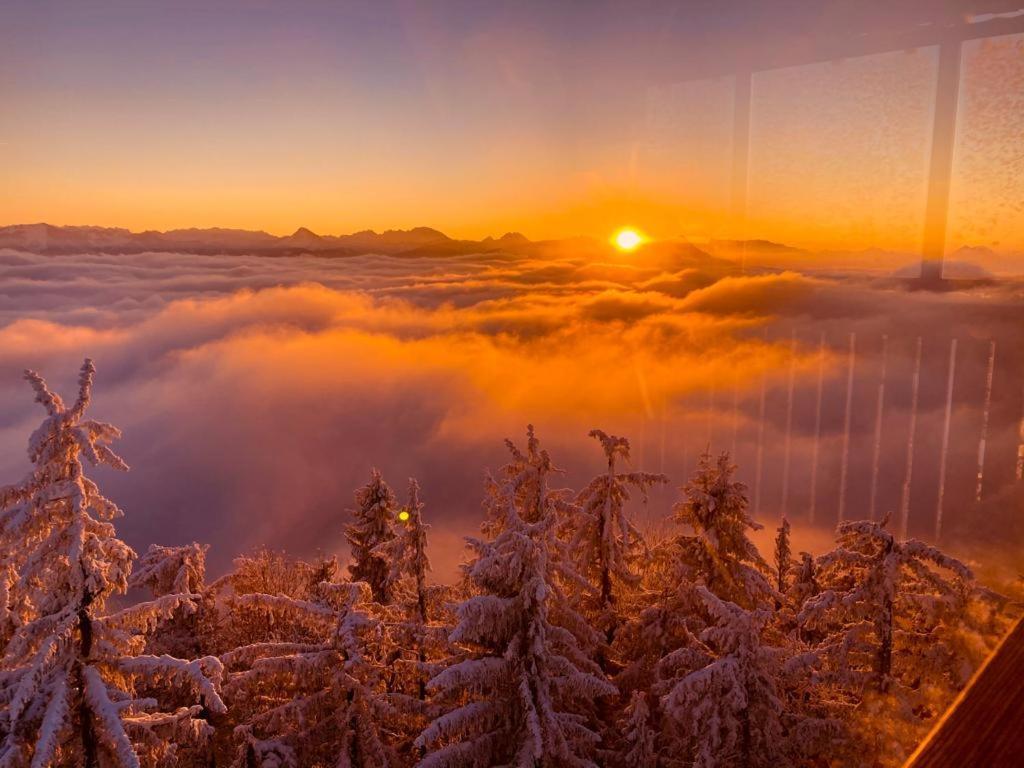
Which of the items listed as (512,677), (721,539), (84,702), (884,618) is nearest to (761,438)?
(721,539)

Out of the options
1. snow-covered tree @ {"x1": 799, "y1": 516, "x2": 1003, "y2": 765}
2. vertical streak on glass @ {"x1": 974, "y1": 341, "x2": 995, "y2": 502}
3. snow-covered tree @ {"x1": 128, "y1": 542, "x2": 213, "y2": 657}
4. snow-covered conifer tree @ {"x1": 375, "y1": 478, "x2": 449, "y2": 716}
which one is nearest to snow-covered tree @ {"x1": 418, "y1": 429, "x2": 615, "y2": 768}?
snow-covered tree @ {"x1": 799, "y1": 516, "x2": 1003, "y2": 765}

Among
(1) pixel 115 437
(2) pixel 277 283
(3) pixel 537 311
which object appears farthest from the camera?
(2) pixel 277 283

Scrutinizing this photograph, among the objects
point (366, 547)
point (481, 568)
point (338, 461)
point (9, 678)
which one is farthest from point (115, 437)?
point (338, 461)

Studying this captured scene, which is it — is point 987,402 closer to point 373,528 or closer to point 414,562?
point 373,528

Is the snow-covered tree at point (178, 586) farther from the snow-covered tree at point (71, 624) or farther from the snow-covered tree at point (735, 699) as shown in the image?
the snow-covered tree at point (735, 699)

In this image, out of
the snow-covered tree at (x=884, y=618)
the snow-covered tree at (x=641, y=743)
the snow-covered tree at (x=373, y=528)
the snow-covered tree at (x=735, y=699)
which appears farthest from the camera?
the snow-covered tree at (x=373, y=528)

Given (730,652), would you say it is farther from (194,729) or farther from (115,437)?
(115,437)

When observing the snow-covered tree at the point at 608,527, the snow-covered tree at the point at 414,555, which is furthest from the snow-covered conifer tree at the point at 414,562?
the snow-covered tree at the point at 608,527
